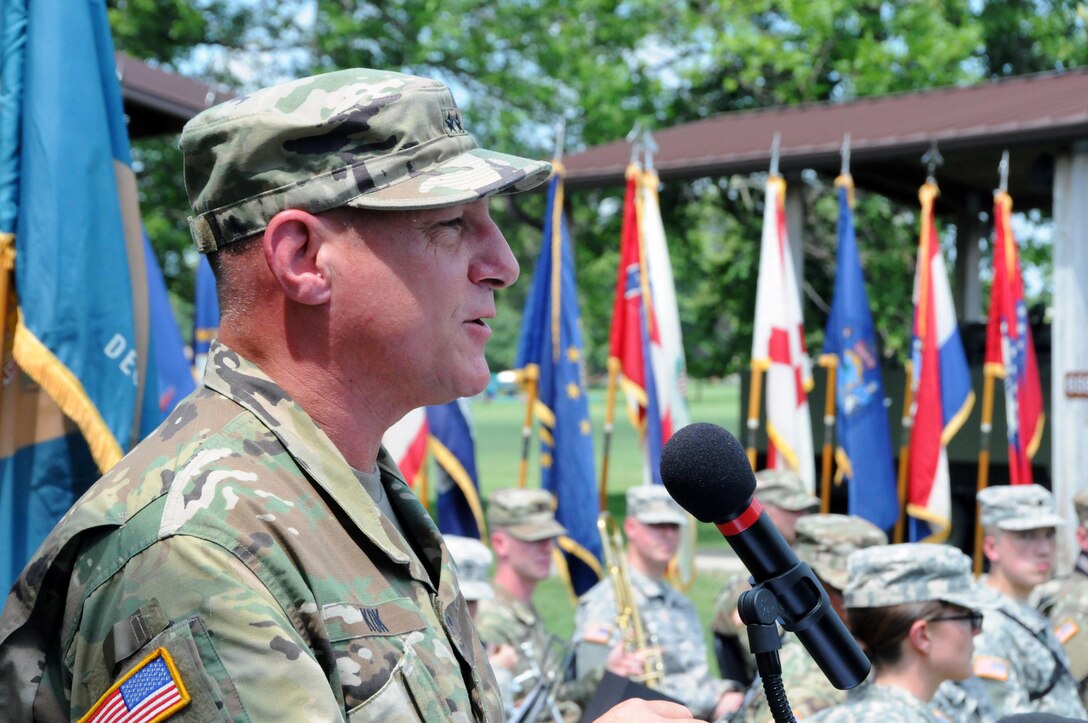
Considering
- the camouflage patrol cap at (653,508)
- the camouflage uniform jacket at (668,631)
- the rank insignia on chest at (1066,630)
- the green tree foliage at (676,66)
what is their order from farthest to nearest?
the green tree foliage at (676,66) → the camouflage patrol cap at (653,508) → the camouflage uniform jacket at (668,631) → the rank insignia on chest at (1066,630)

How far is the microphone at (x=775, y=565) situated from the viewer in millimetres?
1562

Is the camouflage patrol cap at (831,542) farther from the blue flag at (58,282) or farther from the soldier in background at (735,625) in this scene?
the blue flag at (58,282)

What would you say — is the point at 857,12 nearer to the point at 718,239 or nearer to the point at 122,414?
the point at 718,239

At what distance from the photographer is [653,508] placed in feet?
20.7

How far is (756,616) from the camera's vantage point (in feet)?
5.06

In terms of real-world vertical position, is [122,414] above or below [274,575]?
below

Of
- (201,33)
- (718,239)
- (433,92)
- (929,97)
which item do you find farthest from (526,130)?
(433,92)

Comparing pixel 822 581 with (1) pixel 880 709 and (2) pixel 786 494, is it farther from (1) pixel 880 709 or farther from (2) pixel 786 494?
(2) pixel 786 494

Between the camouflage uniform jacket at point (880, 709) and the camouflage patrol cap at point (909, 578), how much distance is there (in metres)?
0.28

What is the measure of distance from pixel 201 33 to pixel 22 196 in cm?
1752

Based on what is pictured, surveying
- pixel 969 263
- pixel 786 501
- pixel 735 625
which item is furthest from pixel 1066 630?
pixel 969 263

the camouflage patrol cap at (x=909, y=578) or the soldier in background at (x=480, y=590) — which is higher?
the camouflage patrol cap at (x=909, y=578)

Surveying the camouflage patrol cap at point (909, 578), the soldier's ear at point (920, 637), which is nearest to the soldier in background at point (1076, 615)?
the camouflage patrol cap at point (909, 578)

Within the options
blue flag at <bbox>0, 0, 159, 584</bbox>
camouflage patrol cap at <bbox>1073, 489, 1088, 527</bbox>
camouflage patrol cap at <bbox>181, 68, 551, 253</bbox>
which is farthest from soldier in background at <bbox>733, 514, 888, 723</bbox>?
camouflage patrol cap at <bbox>181, 68, 551, 253</bbox>
